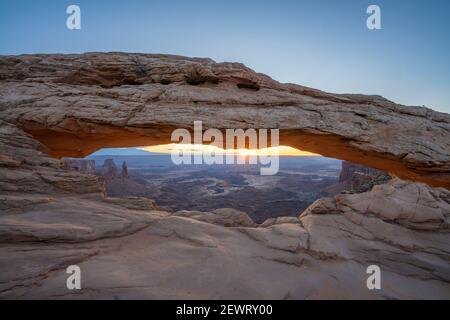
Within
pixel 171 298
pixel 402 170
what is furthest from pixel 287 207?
pixel 171 298

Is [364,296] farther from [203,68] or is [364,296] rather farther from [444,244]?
[203,68]

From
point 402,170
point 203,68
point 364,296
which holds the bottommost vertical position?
point 364,296

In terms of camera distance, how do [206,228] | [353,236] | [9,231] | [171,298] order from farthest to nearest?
[353,236], [206,228], [9,231], [171,298]

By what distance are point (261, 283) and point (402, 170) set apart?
382 inches

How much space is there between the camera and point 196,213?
948 cm

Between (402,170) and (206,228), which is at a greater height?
(402,170)

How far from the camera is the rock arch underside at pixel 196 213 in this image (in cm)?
571

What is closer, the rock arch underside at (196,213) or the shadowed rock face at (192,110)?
the rock arch underside at (196,213)

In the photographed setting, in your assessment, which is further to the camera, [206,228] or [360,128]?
[360,128]

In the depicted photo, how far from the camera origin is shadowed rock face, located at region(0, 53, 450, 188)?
9.42 meters

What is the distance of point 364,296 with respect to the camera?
6.07 meters

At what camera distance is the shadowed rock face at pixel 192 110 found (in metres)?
9.42

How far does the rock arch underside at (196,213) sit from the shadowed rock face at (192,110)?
2.4 inches

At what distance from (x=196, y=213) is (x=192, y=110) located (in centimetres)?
452
